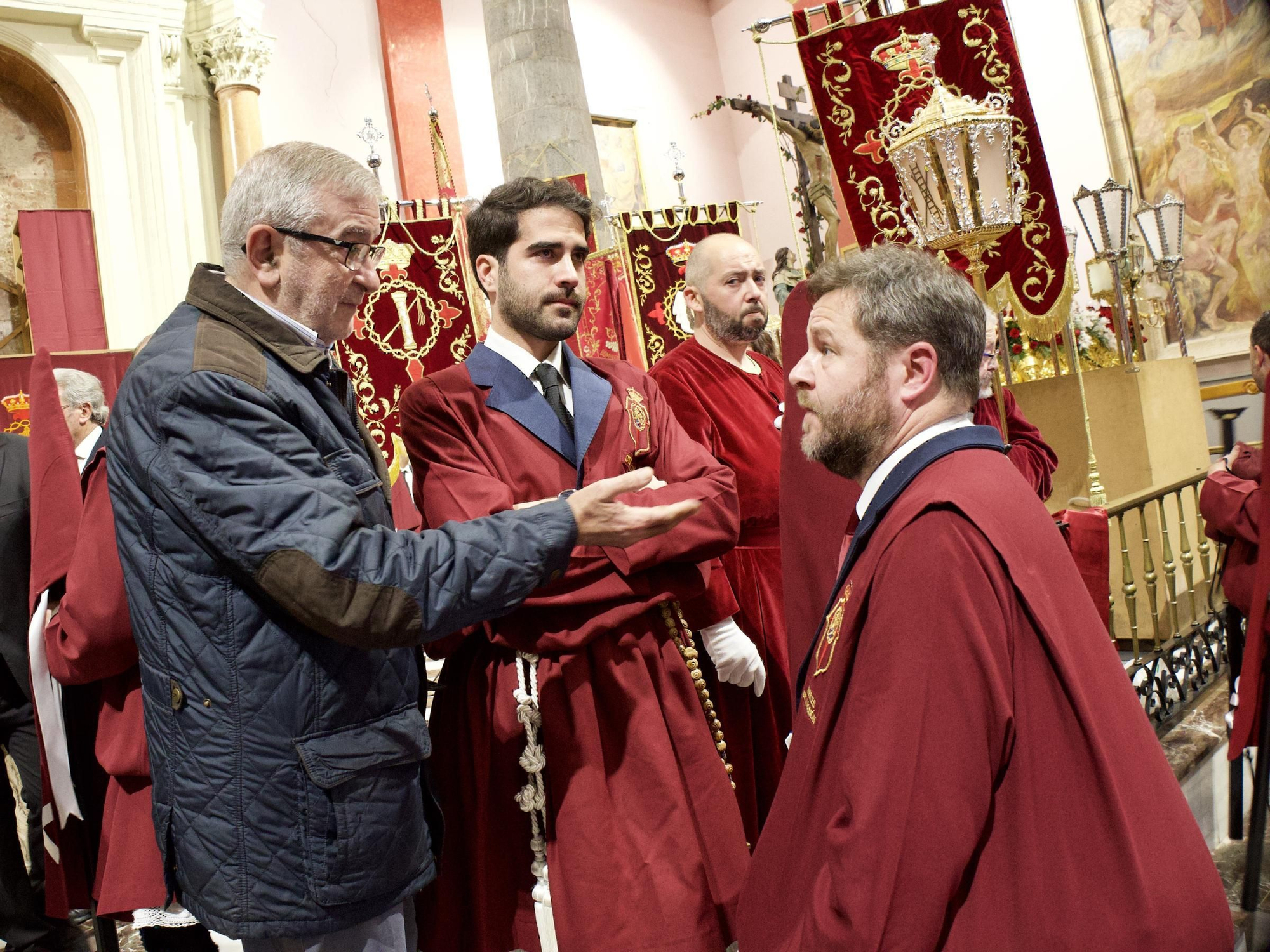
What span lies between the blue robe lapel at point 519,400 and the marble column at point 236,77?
278 inches

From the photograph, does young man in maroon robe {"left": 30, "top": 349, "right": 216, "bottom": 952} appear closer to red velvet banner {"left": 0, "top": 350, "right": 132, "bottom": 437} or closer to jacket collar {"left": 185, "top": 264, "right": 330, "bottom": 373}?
jacket collar {"left": 185, "top": 264, "right": 330, "bottom": 373}

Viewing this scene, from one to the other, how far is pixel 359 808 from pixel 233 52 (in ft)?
27.4

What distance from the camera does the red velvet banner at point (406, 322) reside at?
5.23 meters

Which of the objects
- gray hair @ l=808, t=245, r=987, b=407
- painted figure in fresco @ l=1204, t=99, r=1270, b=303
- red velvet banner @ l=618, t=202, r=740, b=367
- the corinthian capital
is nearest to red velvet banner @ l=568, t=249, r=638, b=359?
red velvet banner @ l=618, t=202, r=740, b=367

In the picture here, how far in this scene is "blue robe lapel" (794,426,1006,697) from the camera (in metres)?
1.38

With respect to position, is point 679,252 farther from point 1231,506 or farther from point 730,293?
point 1231,506

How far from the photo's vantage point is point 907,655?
1199mm

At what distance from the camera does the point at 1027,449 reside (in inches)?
134

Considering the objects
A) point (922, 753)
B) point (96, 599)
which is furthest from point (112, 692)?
point (922, 753)

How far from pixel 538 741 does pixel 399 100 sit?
9.70 metres

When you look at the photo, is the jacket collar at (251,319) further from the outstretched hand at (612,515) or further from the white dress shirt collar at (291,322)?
the outstretched hand at (612,515)

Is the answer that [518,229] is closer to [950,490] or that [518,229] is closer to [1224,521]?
[950,490]

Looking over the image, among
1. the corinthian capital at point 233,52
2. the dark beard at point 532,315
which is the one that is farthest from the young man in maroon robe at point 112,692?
the corinthian capital at point 233,52

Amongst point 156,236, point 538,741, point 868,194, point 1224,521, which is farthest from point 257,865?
point 156,236
